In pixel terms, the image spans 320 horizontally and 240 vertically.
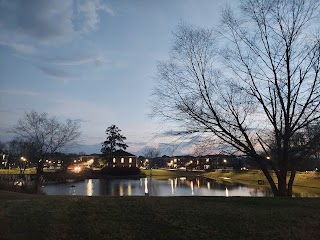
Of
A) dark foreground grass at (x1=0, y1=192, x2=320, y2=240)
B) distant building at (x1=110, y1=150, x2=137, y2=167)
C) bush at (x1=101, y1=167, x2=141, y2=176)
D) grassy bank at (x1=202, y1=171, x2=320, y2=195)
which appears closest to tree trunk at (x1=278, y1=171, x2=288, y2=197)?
dark foreground grass at (x1=0, y1=192, x2=320, y2=240)

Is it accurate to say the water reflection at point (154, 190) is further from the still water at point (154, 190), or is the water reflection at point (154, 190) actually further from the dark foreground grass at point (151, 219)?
the dark foreground grass at point (151, 219)

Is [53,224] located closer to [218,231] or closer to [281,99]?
[218,231]

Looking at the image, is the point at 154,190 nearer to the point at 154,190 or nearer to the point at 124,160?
the point at 154,190

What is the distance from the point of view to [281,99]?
14.0 m

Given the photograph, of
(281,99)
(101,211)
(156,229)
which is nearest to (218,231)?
(156,229)

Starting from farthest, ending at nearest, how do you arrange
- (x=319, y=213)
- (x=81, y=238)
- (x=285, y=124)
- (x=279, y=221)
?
1. (x=285, y=124)
2. (x=319, y=213)
3. (x=279, y=221)
4. (x=81, y=238)

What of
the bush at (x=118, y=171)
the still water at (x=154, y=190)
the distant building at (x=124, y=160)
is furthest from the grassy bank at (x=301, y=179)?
the distant building at (x=124, y=160)

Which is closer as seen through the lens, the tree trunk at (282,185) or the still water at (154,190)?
the tree trunk at (282,185)

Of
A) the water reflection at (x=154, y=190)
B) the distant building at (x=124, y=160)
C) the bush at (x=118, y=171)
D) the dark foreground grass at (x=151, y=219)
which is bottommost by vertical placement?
the water reflection at (x=154, y=190)

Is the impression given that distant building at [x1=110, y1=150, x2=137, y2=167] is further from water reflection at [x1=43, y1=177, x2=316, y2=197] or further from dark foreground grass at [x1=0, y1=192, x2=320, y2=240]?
dark foreground grass at [x1=0, y1=192, x2=320, y2=240]

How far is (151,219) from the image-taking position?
354 inches

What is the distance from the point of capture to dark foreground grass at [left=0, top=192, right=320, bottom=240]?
806 cm

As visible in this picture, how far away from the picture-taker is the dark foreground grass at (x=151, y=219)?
8.06 metres

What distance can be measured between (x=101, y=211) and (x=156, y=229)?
1978mm
